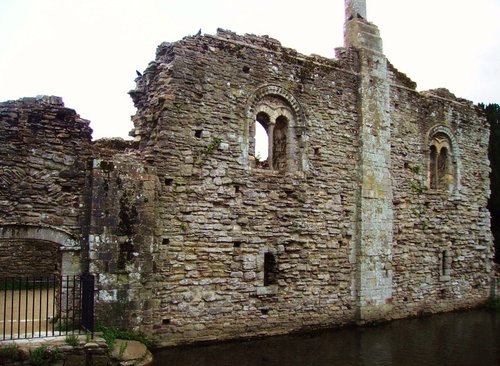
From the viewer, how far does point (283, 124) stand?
41.7 ft

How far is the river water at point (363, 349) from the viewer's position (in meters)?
9.50

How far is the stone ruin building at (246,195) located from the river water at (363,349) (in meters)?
0.55

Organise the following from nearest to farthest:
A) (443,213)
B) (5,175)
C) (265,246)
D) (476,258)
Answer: (5,175)
(265,246)
(443,213)
(476,258)

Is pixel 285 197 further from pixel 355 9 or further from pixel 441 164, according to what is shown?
pixel 441 164

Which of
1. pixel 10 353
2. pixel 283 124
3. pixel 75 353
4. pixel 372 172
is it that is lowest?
pixel 75 353

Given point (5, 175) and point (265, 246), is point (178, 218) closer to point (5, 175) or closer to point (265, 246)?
point (265, 246)

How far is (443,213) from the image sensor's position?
53.2ft

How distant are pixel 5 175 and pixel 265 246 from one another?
18.8ft

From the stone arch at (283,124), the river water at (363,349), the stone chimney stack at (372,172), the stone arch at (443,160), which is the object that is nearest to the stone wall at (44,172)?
the river water at (363,349)

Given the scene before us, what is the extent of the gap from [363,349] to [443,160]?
344 inches

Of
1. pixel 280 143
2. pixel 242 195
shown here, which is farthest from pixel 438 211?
pixel 242 195

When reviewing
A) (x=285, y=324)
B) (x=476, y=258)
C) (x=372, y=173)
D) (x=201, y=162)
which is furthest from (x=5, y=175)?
(x=476, y=258)

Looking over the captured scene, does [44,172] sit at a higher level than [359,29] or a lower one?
lower

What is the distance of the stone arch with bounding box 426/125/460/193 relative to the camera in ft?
54.0
